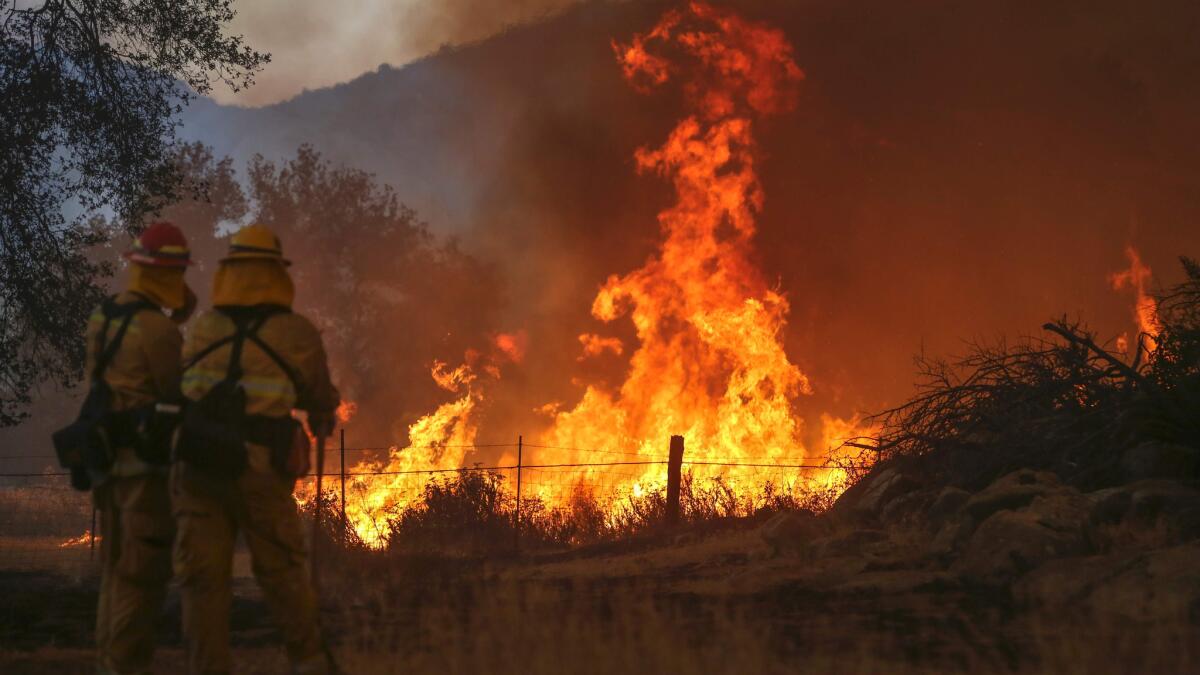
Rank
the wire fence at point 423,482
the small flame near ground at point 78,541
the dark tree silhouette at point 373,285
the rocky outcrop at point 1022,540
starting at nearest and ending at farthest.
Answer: the rocky outcrop at point 1022,540 < the wire fence at point 423,482 < the small flame near ground at point 78,541 < the dark tree silhouette at point 373,285

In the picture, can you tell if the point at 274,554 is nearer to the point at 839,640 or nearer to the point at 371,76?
the point at 839,640

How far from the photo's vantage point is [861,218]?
23.9 metres

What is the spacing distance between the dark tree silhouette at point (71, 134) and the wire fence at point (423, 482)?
1897 millimetres

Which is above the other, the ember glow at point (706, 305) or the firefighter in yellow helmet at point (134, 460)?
the ember glow at point (706, 305)

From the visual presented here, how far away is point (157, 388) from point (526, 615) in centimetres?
328

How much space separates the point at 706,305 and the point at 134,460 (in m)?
15.7

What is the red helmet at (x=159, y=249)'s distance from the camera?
5.92 m

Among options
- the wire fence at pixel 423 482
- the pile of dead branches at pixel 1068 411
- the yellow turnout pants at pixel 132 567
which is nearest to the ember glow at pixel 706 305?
the wire fence at pixel 423 482

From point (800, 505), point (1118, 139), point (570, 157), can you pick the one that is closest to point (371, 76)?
point (570, 157)

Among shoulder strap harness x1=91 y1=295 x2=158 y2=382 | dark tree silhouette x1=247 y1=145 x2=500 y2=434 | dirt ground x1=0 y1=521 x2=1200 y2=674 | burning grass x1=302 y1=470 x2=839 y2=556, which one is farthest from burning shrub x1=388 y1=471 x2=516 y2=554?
dark tree silhouette x1=247 y1=145 x2=500 y2=434

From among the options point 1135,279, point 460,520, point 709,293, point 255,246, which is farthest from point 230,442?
point 1135,279

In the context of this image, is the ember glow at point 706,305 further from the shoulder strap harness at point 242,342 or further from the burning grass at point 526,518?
the shoulder strap harness at point 242,342

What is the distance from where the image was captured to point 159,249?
5.94 meters

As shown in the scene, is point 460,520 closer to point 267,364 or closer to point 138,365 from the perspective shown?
point 138,365
